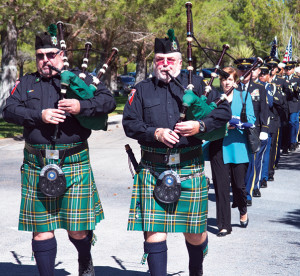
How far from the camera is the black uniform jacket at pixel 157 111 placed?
4.39 metres

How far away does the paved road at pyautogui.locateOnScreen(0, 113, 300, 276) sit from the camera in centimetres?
530

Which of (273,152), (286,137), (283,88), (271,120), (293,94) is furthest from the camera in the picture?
(286,137)

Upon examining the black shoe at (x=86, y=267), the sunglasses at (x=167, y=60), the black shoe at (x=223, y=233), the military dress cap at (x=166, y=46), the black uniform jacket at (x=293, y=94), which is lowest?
the black shoe at (x=223, y=233)

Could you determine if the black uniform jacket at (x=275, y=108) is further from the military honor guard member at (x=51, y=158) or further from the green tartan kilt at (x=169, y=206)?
the military honor guard member at (x=51, y=158)

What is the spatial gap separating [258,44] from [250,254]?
40411 mm

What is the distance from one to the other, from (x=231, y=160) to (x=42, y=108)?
283 centimetres

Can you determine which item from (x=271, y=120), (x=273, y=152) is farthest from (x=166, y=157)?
(x=273, y=152)

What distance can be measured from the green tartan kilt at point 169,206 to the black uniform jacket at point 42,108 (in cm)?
46

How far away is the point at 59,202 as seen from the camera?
181 inches

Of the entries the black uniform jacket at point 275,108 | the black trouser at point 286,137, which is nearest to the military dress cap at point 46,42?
the black uniform jacket at point 275,108

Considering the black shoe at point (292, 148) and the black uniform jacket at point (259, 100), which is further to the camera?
the black shoe at point (292, 148)

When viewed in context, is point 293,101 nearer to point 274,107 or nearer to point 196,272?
point 274,107

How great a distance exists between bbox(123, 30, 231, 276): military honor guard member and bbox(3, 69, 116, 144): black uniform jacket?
0.80 feet

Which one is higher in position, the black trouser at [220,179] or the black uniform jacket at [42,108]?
the black uniform jacket at [42,108]
